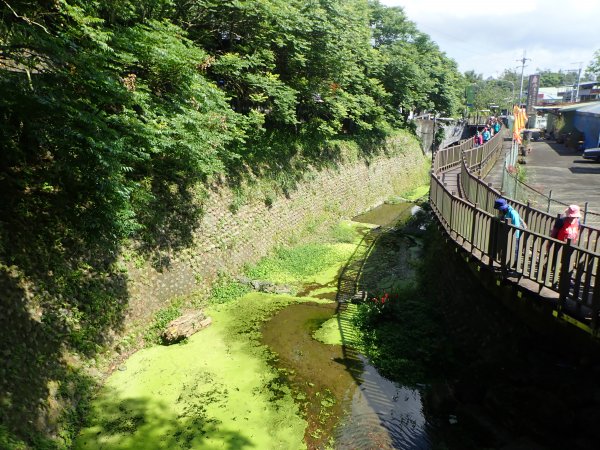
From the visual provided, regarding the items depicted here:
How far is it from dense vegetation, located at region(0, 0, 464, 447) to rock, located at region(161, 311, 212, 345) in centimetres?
127

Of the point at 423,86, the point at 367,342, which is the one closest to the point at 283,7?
the point at 367,342

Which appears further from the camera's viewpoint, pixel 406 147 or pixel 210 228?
pixel 406 147

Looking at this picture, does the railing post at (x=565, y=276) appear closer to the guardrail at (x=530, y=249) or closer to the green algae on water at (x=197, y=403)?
the guardrail at (x=530, y=249)

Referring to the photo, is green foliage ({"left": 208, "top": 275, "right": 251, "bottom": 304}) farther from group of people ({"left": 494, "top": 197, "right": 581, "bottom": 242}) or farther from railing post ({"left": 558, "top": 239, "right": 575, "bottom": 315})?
railing post ({"left": 558, "top": 239, "right": 575, "bottom": 315})

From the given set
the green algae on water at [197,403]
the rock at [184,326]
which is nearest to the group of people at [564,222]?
the green algae on water at [197,403]

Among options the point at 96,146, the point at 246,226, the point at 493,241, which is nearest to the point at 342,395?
the point at 493,241

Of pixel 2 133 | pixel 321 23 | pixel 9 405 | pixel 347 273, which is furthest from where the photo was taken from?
pixel 321 23

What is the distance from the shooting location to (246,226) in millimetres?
15273

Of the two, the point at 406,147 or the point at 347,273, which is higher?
the point at 406,147

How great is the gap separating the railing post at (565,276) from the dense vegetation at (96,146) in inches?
300

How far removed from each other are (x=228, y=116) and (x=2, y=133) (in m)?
6.11

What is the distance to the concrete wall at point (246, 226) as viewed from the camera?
11.1 m

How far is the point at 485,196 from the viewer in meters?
12.0

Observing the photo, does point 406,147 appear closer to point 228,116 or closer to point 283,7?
point 283,7
